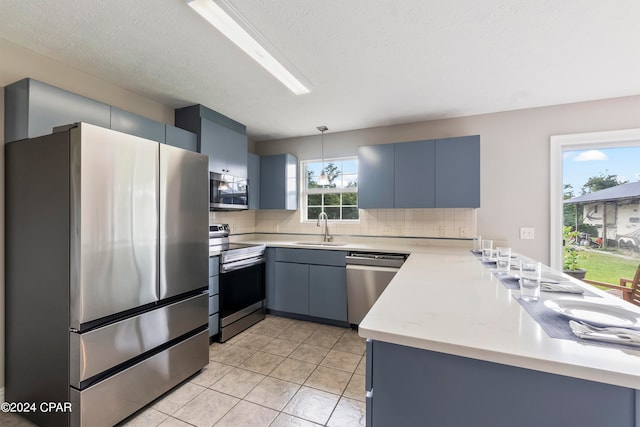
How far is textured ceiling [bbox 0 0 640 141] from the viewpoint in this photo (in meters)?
1.58

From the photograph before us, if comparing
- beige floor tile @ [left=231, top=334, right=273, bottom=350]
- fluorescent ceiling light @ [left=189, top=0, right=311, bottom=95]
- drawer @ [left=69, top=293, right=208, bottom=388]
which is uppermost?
fluorescent ceiling light @ [left=189, top=0, right=311, bottom=95]

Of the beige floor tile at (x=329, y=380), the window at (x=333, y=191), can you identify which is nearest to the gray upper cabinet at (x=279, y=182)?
the window at (x=333, y=191)

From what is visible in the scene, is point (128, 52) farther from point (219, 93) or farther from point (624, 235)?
point (624, 235)

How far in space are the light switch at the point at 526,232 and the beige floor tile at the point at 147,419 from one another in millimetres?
3557

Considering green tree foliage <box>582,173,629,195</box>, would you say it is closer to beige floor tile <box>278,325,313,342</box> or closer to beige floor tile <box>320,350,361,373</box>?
beige floor tile <box>320,350,361,373</box>

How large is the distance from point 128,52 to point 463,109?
3.11 meters

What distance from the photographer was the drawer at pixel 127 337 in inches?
58.5

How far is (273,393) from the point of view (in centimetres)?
198

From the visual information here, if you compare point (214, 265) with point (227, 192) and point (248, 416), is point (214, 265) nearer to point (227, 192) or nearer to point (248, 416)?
point (227, 192)

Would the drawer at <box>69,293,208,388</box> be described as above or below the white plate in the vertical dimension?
below

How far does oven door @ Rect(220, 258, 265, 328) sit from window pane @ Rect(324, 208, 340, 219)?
3.85ft

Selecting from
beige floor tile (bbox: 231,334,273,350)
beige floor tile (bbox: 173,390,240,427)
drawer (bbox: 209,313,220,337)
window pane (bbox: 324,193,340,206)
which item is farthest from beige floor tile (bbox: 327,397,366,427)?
window pane (bbox: 324,193,340,206)

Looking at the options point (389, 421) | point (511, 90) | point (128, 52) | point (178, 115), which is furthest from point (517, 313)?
point (178, 115)

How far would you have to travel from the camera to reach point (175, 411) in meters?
1.79
